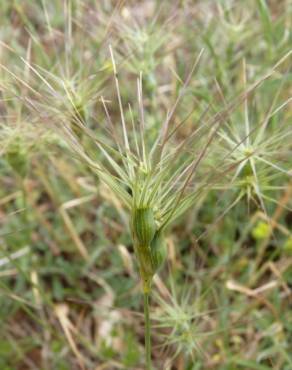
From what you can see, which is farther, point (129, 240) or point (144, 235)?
point (129, 240)

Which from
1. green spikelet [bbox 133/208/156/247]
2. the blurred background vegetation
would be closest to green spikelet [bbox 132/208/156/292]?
green spikelet [bbox 133/208/156/247]

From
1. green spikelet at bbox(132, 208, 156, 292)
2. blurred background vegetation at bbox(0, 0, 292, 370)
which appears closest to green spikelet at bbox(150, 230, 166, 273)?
green spikelet at bbox(132, 208, 156, 292)

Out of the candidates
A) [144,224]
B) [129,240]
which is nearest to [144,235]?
[144,224]

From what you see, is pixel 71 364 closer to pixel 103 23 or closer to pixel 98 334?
pixel 98 334

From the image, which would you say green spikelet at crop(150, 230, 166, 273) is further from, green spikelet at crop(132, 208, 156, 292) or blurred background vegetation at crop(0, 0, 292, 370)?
blurred background vegetation at crop(0, 0, 292, 370)

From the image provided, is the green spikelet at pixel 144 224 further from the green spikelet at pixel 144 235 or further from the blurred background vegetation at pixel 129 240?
the blurred background vegetation at pixel 129 240

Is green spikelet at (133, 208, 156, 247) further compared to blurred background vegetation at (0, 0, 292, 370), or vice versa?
blurred background vegetation at (0, 0, 292, 370)

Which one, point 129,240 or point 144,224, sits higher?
point 144,224

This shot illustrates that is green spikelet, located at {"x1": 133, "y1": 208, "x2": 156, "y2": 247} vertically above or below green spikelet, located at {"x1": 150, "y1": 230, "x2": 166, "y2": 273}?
above

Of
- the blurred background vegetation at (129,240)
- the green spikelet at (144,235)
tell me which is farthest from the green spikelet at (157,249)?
the blurred background vegetation at (129,240)

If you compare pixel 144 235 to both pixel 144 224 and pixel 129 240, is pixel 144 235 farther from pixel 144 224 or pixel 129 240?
pixel 129 240
